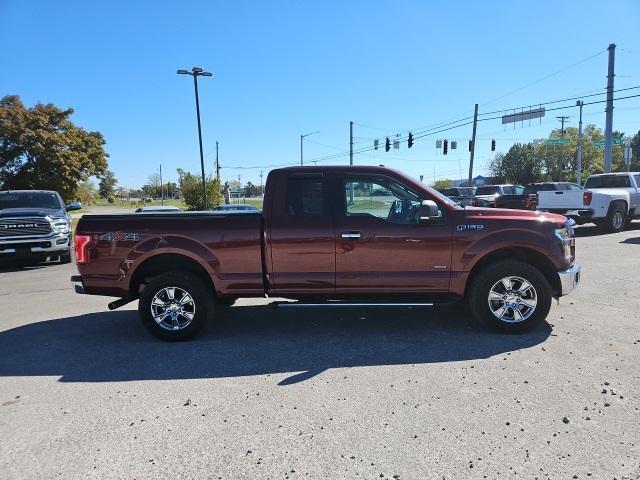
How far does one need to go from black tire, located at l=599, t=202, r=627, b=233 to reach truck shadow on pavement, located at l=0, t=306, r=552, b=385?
11963 mm

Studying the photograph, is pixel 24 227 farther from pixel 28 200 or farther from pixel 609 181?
pixel 609 181

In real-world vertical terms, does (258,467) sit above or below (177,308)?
below

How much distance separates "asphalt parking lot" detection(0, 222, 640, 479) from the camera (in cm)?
287

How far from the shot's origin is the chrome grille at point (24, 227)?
11.1 m

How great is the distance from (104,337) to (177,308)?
1.06 meters

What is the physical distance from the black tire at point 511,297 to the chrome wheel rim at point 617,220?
12709 mm

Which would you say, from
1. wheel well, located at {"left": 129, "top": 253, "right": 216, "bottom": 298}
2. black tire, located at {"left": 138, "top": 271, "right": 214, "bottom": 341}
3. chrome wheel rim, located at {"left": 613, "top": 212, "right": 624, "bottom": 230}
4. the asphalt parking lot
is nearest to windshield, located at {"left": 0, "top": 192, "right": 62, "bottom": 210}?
the asphalt parking lot

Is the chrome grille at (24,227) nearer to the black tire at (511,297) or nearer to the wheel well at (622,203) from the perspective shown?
the black tire at (511,297)

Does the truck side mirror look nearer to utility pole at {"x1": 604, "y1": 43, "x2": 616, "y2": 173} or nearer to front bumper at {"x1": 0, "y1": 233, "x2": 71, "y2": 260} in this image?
front bumper at {"x1": 0, "y1": 233, "x2": 71, "y2": 260}

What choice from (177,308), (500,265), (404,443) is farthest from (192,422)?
(500,265)

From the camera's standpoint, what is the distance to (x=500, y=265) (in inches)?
201

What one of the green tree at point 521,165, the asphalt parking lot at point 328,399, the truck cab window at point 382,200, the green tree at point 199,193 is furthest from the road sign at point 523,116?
the green tree at point 521,165

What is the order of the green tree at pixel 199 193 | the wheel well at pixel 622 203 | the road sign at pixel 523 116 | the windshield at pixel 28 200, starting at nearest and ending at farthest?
the windshield at pixel 28 200 < the wheel well at pixel 622 203 < the road sign at pixel 523 116 < the green tree at pixel 199 193

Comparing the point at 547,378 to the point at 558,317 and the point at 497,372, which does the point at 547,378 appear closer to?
the point at 497,372
